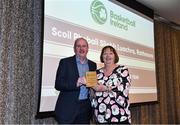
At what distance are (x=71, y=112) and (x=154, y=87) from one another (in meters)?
2.49

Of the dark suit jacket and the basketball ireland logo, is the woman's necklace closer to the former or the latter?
the dark suit jacket

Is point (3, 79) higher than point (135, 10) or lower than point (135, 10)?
lower

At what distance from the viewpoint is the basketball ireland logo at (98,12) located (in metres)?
3.25

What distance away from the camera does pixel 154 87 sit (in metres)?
4.50

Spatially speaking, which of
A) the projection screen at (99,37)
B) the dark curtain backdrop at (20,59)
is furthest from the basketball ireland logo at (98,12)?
the dark curtain backdrop at (20,59)

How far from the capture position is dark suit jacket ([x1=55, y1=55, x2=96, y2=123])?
2.28 m

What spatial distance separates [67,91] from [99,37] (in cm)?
116

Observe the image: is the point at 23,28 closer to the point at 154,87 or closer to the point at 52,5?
the point at 52,5

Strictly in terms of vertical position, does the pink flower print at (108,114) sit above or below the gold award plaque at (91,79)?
below

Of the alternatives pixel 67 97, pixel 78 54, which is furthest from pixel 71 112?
pixel 78 54

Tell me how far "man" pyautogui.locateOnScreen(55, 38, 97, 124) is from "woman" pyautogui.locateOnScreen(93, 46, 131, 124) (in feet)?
0.34

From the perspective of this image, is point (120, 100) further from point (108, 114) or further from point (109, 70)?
point (109, 70)

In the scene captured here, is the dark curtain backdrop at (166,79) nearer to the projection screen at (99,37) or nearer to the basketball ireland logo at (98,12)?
the projection screen at (99,37)

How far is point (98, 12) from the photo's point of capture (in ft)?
10.9
